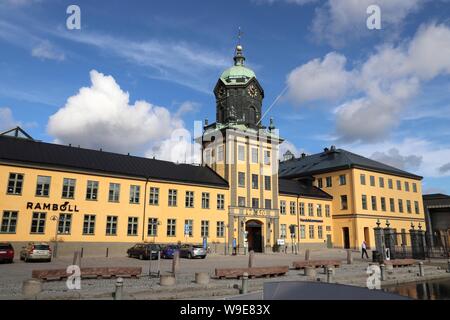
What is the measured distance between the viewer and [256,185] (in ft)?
156

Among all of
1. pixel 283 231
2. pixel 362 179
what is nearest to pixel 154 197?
pixel 283 231

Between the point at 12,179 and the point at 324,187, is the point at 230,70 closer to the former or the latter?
the point at 324,187

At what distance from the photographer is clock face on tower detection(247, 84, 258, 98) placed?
50737mm

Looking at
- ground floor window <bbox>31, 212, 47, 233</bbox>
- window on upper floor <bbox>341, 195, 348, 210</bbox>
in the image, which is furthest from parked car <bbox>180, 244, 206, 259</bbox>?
window on upper floor <bbox>341, 195, 348, 210</bbox>

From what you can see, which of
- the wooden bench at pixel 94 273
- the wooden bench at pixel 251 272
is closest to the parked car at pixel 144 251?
the wooden bench at pixel 94 273

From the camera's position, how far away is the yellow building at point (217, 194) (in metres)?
33.1

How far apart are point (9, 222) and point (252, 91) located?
33.8 meters

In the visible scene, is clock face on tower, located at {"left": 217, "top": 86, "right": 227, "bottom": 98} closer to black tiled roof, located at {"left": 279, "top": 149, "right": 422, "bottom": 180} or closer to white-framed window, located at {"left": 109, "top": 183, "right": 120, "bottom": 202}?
black tiled roof, located at {"left": 279, "top": 149, "right": 422, "bottom": 180}

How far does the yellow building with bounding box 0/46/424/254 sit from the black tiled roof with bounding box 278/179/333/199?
227 mm

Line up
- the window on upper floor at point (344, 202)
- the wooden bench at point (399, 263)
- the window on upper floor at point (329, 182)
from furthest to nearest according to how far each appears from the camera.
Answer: the window on upper floor at point (329, 182)
the window on upper floor at point (344, 202)
the wooden bench at point (399, 263)

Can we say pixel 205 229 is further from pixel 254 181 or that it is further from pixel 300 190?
pixel 300 190

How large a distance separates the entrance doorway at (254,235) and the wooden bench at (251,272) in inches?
1011

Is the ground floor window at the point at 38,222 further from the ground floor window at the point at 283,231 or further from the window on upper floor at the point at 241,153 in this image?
the ground floor window at the point at 283,231
